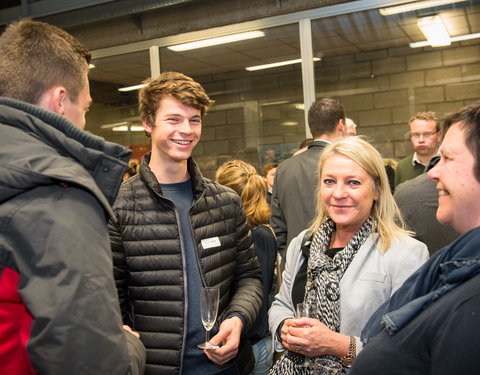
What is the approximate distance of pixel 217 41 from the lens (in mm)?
5109

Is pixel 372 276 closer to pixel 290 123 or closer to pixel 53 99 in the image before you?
pixel 53 99

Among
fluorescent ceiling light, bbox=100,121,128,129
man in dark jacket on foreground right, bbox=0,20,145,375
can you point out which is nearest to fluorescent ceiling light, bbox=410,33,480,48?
fluorescent ceiling light, bbox=100,121,128,129

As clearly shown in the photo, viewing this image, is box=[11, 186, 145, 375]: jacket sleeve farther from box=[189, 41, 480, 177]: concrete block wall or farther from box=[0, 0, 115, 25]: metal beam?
box=[0, 0, 115, 25]: metal beam

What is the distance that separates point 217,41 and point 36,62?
13.6 feet

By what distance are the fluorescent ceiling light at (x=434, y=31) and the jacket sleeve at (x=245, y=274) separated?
130 inches

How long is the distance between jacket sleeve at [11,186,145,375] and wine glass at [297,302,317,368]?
737 millimetres

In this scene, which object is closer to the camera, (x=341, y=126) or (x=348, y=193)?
(x=348, y=193)

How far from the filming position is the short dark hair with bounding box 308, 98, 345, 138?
3174mm

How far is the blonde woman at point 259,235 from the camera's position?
2.22m

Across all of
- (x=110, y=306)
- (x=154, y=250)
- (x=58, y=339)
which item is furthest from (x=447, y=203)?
(x=154, y=250)

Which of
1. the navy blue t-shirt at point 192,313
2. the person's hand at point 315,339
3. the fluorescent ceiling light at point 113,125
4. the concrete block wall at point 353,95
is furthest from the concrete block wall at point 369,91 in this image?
the person's hand at point 315,339

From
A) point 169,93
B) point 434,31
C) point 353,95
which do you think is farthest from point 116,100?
point 169,93

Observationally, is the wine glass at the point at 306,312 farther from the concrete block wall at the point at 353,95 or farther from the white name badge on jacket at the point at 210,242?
the concrete block wall at the point at 353,95

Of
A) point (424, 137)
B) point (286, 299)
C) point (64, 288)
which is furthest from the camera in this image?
A: point (424, 137)
